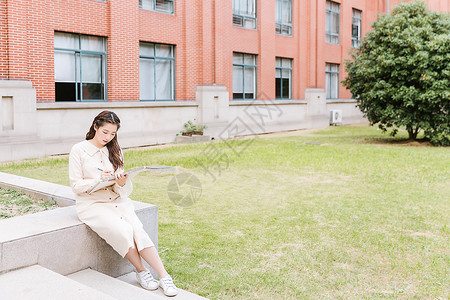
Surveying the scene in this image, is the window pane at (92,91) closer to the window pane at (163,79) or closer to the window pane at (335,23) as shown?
the window pane at (163,79)

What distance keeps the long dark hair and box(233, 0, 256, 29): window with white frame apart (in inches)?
763

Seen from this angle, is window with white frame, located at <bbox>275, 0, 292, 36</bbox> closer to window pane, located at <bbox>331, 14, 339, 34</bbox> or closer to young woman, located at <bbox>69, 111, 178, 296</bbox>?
window pane, located at <bbox>331, 14, 339, 34</bbox>

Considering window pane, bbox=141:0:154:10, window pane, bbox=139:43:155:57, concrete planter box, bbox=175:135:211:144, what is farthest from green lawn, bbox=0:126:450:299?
window pane, bbox=141:0:154:10

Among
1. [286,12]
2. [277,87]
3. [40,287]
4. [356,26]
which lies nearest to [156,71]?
[277,87]

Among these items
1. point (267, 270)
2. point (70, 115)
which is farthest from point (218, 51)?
point (267, 270)

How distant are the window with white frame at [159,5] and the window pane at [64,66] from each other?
12.5 feet

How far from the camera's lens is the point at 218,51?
70.8 ft

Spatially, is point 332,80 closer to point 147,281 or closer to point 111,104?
point 111,104

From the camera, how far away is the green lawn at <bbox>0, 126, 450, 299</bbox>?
4.84 meters

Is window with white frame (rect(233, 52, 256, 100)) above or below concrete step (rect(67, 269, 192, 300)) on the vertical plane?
above

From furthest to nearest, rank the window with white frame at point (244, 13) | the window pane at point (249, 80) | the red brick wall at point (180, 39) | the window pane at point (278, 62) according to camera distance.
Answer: the window pane at point (278, 62), the window pane at point (249, 80), the window with white frame at point (244, 13), the red brick wall at point (180, 39)

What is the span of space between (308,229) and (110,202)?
314cm

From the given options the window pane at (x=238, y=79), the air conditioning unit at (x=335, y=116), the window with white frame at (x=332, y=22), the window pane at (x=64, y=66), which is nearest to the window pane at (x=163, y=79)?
the window pane at (x=64, y=66)

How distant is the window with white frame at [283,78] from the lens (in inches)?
1036
